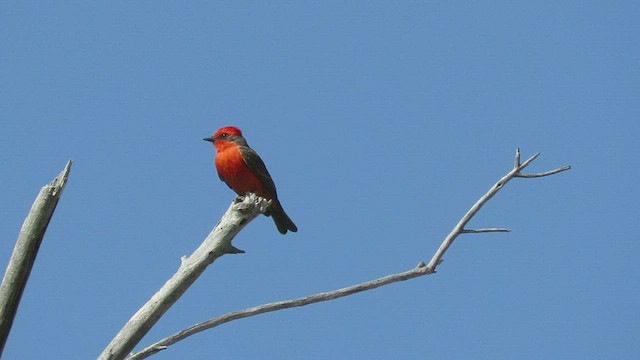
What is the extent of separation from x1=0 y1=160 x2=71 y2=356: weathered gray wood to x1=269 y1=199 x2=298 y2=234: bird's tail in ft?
17.3

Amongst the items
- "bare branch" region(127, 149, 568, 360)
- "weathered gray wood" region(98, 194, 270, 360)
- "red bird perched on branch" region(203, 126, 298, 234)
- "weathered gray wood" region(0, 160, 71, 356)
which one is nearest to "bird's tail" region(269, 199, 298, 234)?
"red bird perched on branch" region(203, 126, 298, 234)

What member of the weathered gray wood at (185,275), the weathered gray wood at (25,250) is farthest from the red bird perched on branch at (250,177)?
the weathered gray wood at (25,250)

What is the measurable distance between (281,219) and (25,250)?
5.58m

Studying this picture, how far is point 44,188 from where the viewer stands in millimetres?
4707

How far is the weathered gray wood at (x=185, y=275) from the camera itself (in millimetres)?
4863

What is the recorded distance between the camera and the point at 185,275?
17.1ft

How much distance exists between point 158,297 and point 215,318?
1.29 feet

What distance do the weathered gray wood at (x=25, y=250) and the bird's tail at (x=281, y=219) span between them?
5.28 m

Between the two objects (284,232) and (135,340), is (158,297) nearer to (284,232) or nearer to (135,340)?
(135,340)

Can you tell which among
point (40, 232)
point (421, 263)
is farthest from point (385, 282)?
point (40, 232)

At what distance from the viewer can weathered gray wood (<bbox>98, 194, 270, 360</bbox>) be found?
486cm

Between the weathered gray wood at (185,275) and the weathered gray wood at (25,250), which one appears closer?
the weathered gray wood at (25,250)

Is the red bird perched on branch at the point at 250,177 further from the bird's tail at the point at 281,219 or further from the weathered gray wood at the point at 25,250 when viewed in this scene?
the weathered gray wood at the point at 25,250

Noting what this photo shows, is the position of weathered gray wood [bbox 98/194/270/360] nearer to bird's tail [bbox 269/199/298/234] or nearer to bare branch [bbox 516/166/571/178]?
bare branch [bbox 516/166/571/178]
